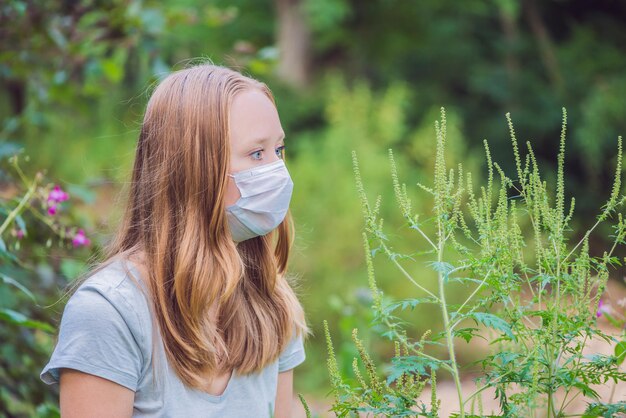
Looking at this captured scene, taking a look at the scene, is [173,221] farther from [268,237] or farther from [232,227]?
[268,237]

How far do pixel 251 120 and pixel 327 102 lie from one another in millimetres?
8281

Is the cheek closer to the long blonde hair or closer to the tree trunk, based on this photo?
the long blonde hair

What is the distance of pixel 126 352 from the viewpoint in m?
1.53

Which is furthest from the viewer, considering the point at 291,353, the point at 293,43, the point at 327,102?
the point at 293,43

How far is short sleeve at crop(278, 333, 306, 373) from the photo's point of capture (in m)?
1.94

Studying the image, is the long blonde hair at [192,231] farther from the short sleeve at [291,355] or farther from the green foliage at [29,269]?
the green foliage at [29,269]

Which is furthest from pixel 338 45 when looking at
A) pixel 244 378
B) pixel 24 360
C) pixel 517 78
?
pixel 244 378

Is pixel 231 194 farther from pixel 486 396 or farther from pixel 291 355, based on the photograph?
pixel 486 396

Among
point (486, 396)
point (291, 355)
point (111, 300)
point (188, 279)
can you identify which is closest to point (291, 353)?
point (291, 355)

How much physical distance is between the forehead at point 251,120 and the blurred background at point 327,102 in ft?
1.34

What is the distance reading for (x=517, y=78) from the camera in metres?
10.5

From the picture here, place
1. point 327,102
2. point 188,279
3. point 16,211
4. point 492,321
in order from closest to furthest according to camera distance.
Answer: point 492,321, point 188,279, point 16,211, point 327,102

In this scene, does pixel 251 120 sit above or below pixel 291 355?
above

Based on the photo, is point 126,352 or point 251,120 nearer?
point 126,352
